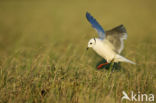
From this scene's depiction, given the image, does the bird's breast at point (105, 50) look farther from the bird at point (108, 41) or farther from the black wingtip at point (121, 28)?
the black wingtip at point (121, 28)

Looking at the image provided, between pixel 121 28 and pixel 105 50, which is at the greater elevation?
pixel 121 28

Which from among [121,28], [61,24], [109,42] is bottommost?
[109,42]

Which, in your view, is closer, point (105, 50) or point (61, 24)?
point (105, 50)

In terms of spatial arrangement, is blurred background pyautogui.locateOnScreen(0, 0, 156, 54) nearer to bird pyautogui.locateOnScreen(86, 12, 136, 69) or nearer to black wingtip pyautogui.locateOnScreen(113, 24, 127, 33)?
bird pyautogui.locateOnScreen(86, 12, 136, 69)

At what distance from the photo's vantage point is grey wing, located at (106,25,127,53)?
4369mm

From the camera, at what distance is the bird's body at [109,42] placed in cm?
433

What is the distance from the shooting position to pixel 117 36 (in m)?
4.46

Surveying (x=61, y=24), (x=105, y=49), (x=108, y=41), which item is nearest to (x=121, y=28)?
(x=108, y=41)

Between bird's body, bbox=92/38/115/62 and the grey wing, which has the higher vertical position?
the grey wing

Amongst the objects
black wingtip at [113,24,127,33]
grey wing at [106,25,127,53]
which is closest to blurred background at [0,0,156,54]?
grey wing at [106,25,127,53]

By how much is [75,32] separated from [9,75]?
20.2 ft

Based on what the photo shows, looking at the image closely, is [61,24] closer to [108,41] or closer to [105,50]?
[108,41]

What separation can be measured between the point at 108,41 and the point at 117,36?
18 centimetres

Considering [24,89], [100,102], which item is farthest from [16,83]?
[100,102]
